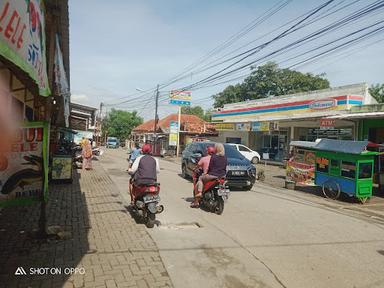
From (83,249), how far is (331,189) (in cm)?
1014

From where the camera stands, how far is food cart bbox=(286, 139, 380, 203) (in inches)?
475

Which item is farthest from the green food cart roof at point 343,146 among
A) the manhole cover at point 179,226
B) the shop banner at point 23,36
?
the shop banner at point 23,36

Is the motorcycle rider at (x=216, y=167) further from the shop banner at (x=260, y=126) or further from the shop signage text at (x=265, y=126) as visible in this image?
the shop banner at (x=260, y=126)

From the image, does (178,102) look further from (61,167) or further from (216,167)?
(216,167)

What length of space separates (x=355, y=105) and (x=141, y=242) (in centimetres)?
1905

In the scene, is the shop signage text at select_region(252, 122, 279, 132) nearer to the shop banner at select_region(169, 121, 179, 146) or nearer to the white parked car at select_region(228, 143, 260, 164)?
the white parked car at select_region(228, 143, 260, 164)

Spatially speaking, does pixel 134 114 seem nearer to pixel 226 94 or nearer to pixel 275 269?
pixel 226 94

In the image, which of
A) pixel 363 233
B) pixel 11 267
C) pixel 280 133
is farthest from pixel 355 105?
pixel 11 267

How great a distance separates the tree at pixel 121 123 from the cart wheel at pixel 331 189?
230 feet

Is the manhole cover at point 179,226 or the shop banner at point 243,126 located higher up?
the shop banner at point 243,126

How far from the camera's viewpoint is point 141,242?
6.16 metres

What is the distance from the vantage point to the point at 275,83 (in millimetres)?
47781

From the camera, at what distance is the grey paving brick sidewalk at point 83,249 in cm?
450

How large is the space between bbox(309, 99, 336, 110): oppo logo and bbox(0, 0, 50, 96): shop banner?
21556mm
